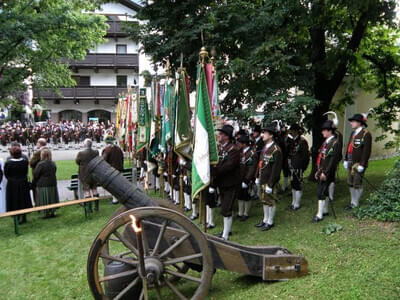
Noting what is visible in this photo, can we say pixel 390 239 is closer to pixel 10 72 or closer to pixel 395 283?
pixel 395 283

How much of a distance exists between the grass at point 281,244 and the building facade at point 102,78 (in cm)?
3237

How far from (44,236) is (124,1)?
32.5 meters

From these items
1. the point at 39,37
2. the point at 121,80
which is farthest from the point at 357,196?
the point at 121,80

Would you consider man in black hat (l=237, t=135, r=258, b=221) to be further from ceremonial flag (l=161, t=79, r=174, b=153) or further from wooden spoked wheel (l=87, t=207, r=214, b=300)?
wooden spoked wheel (l=87, t=207, r=214, b=300)

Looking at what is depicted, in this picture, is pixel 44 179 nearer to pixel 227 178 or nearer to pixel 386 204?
pixel 227 178

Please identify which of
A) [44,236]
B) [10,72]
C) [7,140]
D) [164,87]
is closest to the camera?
[44,236]

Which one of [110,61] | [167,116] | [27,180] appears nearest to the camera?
[167,116]

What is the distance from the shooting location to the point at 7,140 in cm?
3150

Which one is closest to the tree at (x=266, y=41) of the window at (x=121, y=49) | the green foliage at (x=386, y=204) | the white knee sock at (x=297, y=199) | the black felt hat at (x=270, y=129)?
the black felt hat at (x=270, y=129)

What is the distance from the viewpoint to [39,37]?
43.6 feet

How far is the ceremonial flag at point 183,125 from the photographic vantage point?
714cm

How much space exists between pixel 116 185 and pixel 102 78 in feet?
126

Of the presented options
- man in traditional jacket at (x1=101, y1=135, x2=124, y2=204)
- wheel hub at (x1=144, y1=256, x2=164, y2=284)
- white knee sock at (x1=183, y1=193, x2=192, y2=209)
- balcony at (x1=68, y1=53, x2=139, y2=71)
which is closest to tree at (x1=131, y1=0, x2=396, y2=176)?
white knee sock at (x1=183, y1=193, x2=192, y2=209)

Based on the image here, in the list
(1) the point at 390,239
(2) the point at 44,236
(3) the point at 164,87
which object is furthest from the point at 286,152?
(2) the point at 44,236
